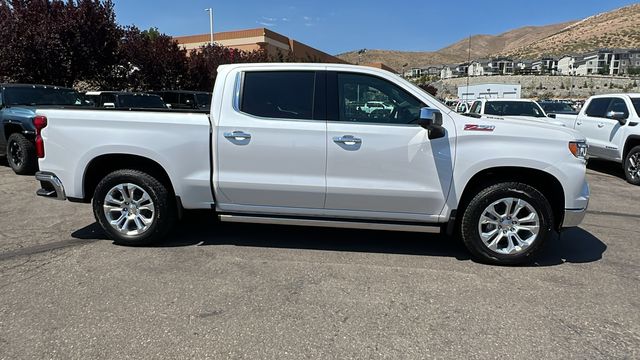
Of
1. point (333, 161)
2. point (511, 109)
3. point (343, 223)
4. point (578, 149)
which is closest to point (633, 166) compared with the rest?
point (511, 109)

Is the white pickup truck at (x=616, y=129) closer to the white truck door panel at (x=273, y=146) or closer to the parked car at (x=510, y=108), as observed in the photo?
the parked car at (x=510, y=108)

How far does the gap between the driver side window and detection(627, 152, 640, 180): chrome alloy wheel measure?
712cm

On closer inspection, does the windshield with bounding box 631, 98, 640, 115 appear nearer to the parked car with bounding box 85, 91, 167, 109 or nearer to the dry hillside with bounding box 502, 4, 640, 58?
the parked car with bounding box 85, 91, 167, 109

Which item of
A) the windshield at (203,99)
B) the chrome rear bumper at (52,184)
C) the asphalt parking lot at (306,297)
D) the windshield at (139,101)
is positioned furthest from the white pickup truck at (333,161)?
the windshield at (203,99)

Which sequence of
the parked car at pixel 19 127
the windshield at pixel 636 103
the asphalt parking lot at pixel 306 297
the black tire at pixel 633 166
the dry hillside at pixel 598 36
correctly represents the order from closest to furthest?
the asphalt parking lot at pixel 306 297 → the parked car at pixel 19 127 → the black tire at pixel 633 166 → the windshield at pixel 636 103 → the dry hillside at pixel 598 36

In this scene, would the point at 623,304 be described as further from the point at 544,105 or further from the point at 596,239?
the point at 544,105

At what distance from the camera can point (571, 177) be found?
4.38 meters

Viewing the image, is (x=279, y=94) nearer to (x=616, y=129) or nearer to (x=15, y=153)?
(x=15, y=153)

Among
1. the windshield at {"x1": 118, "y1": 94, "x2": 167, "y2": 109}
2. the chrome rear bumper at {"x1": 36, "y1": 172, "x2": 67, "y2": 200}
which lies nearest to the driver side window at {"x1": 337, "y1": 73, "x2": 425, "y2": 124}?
the chrome rear bumper at {"x1": 36, "y1": 172, "x2": 67, "y2": 200}

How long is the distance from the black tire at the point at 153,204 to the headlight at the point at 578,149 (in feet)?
12.9

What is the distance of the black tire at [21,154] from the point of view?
8.97 meters

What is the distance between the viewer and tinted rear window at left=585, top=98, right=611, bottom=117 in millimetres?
10461

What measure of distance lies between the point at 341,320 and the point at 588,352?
5.36ft

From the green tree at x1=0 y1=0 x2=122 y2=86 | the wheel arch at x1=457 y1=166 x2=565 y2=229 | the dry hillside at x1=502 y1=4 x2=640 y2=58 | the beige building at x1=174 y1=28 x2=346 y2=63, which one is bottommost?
the wheel arch at x1=457 y1=166 x2=565 y2=229
